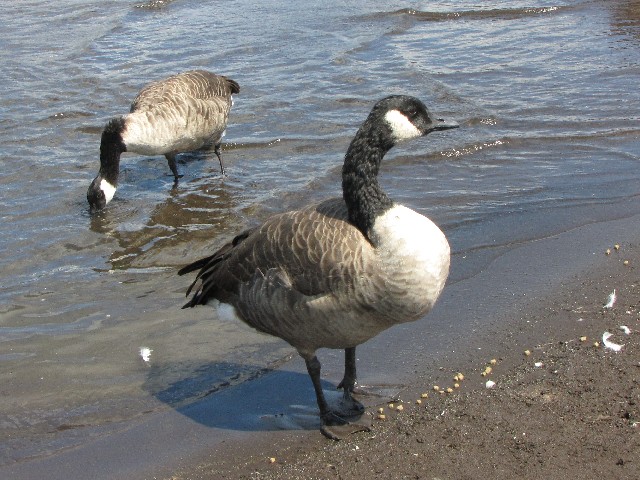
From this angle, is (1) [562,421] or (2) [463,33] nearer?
(1) [562,421]

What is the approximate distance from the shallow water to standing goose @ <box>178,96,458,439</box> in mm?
895

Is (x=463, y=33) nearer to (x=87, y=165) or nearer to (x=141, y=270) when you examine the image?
(x=87, y=165)

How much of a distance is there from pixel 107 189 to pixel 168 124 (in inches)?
45.8

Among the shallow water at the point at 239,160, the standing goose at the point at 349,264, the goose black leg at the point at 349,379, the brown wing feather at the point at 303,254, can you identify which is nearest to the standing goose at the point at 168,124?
the shallow water at the point at 239,160

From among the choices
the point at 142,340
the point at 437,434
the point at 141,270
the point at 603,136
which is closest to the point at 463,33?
the point at 603,136

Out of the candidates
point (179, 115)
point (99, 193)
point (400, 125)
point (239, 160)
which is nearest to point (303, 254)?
point (400, 125)

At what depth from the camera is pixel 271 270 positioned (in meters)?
4.81

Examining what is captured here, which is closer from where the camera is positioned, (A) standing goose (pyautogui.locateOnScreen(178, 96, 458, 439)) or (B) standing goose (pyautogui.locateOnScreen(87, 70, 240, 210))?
(A) standing goose (pyautogui.locateOnScreen(178, 96, 458, 439))

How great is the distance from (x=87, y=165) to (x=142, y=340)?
483 cm

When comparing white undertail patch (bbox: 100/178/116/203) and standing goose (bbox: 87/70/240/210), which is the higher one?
standing goose (bbox: 87/70/240/210)

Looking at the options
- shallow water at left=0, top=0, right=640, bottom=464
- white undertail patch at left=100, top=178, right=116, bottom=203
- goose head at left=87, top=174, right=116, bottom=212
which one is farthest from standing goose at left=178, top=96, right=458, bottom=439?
white undertail patch at left=100, top=178, right=116, bottom=203

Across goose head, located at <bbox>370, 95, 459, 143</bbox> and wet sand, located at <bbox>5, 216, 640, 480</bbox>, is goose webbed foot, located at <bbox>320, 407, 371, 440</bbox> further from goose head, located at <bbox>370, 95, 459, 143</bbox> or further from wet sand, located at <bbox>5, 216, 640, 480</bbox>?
goose head, located at <bbox>370, 95, 459, 143</bbox>

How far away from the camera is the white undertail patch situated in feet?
29.7

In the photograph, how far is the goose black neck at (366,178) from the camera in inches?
179
